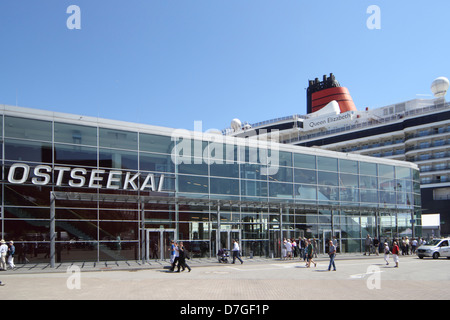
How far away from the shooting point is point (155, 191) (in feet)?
96.3

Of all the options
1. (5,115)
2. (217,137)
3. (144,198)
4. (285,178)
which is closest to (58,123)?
(5,115)

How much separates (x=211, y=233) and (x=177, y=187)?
13.4 feet

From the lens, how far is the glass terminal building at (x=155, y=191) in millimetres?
25359

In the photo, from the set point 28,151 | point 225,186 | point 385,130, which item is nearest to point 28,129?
point 28,151

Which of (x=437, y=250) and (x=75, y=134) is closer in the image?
(x=75, y=134)

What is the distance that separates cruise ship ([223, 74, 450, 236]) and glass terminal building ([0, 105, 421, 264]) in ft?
129

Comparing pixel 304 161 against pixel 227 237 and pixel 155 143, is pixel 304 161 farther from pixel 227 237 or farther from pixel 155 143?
pixel 155 143

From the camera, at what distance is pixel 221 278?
1870 centimetres

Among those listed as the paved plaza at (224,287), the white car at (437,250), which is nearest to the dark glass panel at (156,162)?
the paved plaza at (224,287)

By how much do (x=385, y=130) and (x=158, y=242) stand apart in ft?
200

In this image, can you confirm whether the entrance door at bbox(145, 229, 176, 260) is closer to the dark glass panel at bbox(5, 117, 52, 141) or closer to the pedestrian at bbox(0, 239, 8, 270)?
the dark glass panel at bbox(5, 117, 52, 141)

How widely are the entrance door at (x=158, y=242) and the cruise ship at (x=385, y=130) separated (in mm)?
58193

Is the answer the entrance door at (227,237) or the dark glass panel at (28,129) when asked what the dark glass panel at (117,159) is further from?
the entrance door at (227,237)
